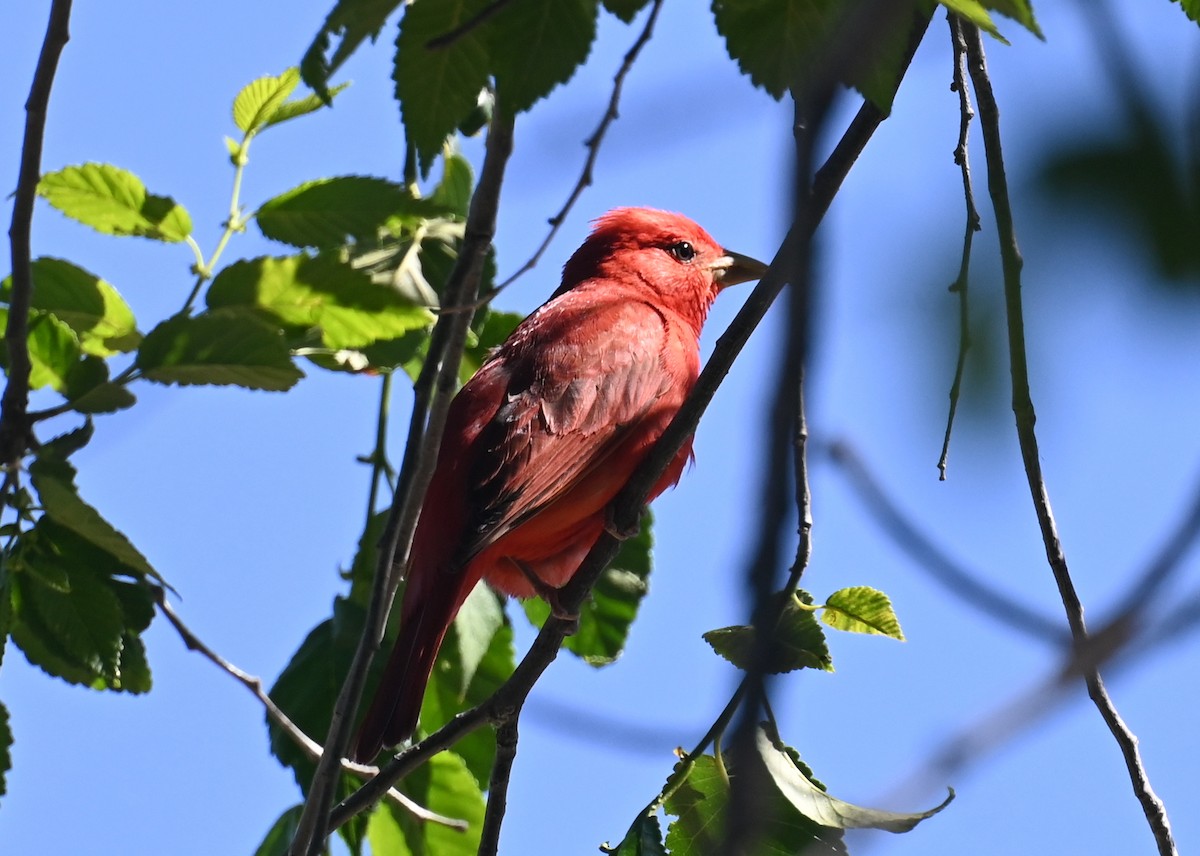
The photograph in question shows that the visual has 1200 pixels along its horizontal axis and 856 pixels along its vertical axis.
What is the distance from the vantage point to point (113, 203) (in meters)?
3.10

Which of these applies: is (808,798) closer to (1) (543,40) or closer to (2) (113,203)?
(1) (543,40)

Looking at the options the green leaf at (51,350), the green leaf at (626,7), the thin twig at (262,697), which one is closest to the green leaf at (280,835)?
the thin twig at (262,697)

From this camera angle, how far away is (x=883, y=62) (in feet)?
7.01

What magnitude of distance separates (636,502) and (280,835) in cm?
123

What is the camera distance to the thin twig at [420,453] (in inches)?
109

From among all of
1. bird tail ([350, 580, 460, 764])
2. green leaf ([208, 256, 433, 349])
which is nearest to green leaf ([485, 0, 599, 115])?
green leaf ([208, 256, 433, 349])

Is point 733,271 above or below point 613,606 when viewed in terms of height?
above

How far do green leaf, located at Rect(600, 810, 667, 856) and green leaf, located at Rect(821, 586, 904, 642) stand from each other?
1.96ft

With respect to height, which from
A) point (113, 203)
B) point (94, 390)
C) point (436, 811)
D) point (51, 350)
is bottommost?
point (436, 811)

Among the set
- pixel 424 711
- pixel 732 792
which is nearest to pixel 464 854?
pixel 424 711

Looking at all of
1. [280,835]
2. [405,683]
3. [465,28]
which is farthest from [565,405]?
[465,28]

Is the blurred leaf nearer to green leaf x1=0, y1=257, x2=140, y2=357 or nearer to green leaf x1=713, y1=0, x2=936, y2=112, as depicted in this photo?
green leaf x1=713, y1=0, x2=936, y2=112

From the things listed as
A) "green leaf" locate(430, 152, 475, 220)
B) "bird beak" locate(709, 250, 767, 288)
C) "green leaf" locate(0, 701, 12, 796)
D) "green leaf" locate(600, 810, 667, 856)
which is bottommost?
"green leaf" locate(600, 810, 667, 856)

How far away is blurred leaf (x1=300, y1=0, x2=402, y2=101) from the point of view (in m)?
2.13
